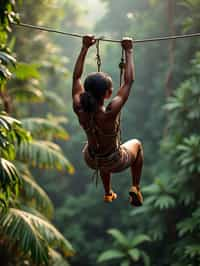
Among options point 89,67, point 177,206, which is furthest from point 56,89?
point 177,206

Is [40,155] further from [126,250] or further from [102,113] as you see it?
[126,250]

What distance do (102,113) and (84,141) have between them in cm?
479

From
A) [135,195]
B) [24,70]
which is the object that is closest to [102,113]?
[135,195]

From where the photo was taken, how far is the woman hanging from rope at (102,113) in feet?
9.74

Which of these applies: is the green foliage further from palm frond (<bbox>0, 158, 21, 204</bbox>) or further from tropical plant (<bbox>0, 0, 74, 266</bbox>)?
palm frond (<bbox>0, 158, 21, 204</bbox>)

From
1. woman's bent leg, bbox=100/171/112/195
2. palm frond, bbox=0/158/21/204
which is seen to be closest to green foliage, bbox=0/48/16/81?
palm frond, bbox=0/158/21/204

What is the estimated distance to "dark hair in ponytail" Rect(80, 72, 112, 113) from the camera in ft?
9.66

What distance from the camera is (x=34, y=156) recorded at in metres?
5.48

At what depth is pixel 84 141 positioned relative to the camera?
25.6ft

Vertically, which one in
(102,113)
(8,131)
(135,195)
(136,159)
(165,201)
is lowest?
(165,201)

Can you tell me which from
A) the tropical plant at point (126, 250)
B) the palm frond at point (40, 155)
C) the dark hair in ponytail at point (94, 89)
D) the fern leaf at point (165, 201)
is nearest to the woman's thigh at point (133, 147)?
the dark hair in ponytail at point (94, 89)

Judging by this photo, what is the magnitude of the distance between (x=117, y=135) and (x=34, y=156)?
2.52 meters

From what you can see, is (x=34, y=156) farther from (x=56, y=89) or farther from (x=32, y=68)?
(x=56, y=89)

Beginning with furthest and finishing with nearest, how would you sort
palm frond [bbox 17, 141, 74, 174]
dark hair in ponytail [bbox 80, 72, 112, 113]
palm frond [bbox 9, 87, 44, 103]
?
palm frond [bbox 9, 87, 44, 103] < palm frond [bbox 17, 141, 74, 174] < dark hair in ponytail [bbox 80, 72, 112, 113]
